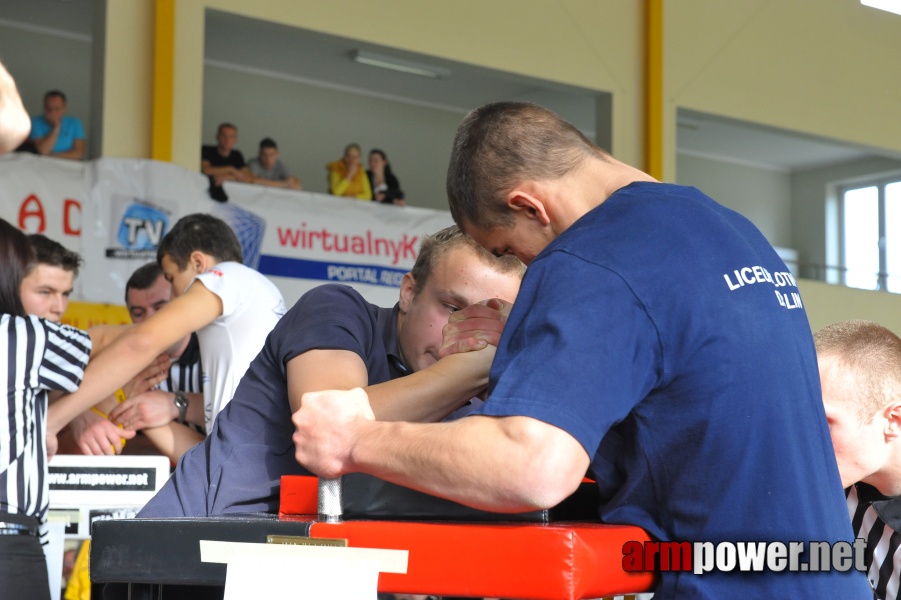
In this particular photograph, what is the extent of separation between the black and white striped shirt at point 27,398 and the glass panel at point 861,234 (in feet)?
43.7

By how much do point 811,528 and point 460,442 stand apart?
1.49ft

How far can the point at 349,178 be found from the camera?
10797 mm

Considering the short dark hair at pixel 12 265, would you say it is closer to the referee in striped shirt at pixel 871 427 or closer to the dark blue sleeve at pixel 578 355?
the dark blue sleeve at pixel 578 355

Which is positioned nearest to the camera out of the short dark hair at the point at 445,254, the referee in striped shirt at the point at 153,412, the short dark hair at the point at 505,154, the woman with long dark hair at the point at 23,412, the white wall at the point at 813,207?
the short dark hair at the point at 505,154

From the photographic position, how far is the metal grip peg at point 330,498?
1.32 metres

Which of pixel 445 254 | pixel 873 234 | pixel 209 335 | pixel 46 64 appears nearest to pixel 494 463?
pixel 445 254

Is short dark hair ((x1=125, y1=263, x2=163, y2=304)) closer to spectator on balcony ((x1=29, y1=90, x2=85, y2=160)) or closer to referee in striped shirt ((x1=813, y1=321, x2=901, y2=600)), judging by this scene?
referee in striped shirt ((x1=813, y1=321, x2=901, y2=600))

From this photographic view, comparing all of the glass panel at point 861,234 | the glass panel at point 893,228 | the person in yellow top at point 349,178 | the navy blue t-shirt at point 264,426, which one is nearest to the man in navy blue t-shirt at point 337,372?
the navy blue t-shirt at point 264,426

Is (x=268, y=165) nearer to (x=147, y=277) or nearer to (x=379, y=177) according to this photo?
(x=379, y=177)

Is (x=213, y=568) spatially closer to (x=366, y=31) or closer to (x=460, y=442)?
(x=460, y=442)

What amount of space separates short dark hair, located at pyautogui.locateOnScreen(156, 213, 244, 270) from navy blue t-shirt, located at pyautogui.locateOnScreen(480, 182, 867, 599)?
7.68 ft

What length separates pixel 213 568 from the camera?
120cm

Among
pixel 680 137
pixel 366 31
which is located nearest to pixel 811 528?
pixel 366 31

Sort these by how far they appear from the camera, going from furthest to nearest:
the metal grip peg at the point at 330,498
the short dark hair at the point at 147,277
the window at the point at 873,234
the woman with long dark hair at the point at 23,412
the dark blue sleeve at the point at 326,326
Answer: the window at the point at 873,234 → the short dark hair at the point at 147,277 → the woman with long dark hair at the point at 23,412 → the dark blue sleeve at the point at 326,326 → the metal grip peg at the point at 330,498
